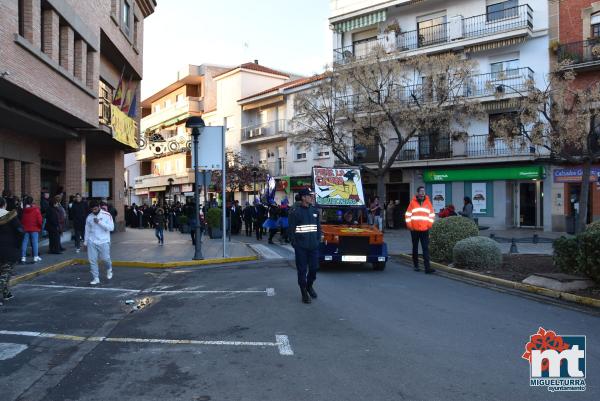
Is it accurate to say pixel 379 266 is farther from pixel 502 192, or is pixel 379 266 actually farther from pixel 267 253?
pixel 502 192

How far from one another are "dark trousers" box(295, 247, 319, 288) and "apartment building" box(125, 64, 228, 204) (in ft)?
123

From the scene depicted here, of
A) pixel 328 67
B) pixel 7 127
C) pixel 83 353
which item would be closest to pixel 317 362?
pixel 83 353

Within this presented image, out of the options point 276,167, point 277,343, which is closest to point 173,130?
point 276,167

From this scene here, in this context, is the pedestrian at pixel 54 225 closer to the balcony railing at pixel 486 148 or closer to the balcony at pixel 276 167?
the balcony railing at pixel 486 148

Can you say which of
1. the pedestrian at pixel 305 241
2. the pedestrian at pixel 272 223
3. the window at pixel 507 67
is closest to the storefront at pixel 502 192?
the window at pixel 507 67

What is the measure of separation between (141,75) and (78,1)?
9486mm

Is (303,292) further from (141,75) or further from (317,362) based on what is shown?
(141,75)

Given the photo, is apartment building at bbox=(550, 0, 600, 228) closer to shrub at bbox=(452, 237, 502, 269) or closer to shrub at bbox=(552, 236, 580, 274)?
shrub at bbox=(452, 237, 502, 269)

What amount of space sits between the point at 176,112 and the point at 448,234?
149ft

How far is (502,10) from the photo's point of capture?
93.6ft

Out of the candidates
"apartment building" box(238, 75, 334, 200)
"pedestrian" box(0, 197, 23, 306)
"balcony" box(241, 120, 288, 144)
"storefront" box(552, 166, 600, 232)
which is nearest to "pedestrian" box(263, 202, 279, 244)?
"pedestrian" box(0, 197, 23, 306)

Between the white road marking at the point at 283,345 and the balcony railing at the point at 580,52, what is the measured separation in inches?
957

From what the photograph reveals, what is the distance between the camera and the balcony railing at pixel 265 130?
131 ft

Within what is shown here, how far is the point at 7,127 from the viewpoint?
17500mm
